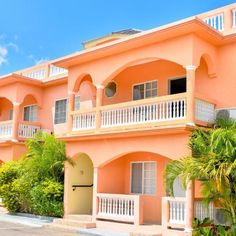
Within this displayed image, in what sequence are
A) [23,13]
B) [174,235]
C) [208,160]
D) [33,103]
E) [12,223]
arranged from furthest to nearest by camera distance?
[33,103] → [23,13] → [12,223] → [174,235] → [208,160]

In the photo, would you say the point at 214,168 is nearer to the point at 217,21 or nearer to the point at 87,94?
the point at 217,21

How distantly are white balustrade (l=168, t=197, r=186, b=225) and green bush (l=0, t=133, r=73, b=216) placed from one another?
5972mm

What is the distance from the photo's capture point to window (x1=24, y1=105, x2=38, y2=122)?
25.6 meters

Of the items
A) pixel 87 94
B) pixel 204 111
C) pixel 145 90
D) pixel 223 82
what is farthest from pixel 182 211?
pixel 87 94

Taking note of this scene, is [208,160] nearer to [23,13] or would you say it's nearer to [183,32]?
[183,32]

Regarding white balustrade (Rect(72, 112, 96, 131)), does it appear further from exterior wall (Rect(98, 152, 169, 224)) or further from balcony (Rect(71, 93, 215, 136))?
exterior wall (Rect(98, 152, 169, 224))

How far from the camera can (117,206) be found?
16406 millimetres

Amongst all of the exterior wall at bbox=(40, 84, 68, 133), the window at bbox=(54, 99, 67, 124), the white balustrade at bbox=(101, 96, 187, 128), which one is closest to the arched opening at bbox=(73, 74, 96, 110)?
the window at bbox=(54, 99, 67, 124)

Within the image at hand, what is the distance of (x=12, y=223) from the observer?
17953 mm


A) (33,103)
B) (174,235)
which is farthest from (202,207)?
(33,103)

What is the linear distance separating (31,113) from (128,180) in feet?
32.2

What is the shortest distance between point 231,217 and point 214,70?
5727mm

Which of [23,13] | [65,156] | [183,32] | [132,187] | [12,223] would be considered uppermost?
[23,13]

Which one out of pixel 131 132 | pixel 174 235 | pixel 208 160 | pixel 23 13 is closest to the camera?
pixel 208 160
